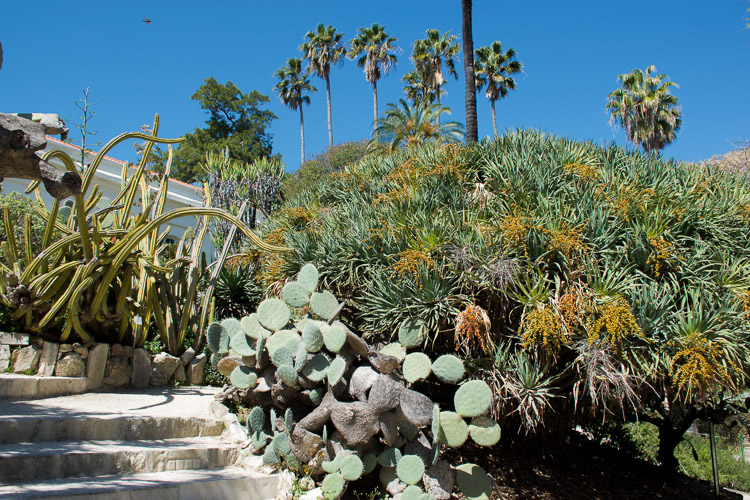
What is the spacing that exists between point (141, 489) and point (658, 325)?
4.75 meters

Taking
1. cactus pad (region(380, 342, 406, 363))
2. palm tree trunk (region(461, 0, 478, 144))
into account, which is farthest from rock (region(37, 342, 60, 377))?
palm tree trunk (region(461, 0, 478, 144))

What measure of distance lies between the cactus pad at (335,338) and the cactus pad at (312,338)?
0.30 feet

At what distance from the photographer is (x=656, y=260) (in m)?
5.58

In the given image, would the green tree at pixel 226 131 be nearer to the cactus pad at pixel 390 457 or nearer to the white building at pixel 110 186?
the white building at pixel 110 186

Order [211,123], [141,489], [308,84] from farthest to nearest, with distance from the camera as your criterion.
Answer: [308,84] → [211,123] → [141,489]

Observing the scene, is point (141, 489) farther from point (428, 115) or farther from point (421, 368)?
point (428, 115)

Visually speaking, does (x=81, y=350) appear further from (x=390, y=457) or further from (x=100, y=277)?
(x=390, y=457)

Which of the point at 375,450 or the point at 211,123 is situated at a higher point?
the point at 211,123

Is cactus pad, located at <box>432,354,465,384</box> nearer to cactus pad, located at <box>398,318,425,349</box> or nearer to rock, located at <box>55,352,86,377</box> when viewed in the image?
cactus pad, located at <box>398,318,425,349</box>

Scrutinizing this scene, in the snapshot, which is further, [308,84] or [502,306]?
[308,84]

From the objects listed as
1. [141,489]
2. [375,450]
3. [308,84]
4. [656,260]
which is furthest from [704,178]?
[308,84]

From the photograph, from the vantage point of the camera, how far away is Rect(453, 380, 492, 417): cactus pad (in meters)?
4.70

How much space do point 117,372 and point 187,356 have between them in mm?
1045

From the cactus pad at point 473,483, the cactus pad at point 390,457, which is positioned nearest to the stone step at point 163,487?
the cactus pad at point 390,457
